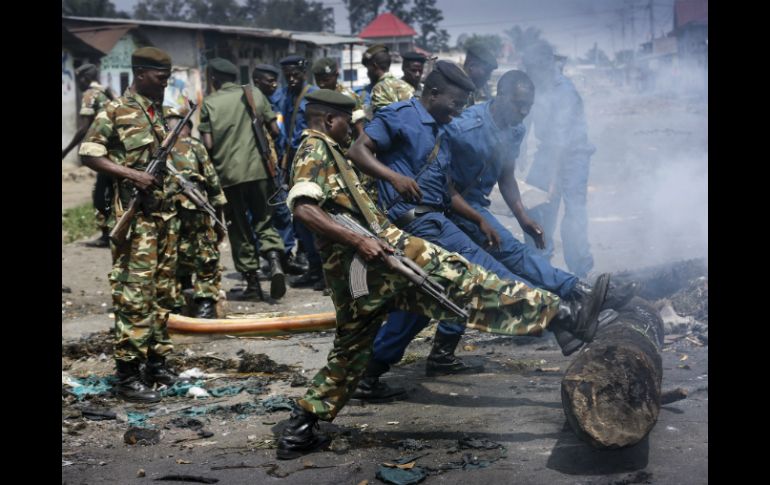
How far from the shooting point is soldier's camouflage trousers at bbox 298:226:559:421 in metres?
4.24

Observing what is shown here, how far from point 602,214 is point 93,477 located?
10040 mm

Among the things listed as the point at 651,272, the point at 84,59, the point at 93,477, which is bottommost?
the point at 93,477

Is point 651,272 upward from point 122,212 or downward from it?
downward

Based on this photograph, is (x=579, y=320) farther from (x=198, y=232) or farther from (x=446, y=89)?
(x=198, y=232)

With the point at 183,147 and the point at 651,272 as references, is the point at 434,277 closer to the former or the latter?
the point at 183,147

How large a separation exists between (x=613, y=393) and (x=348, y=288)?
1320 mm

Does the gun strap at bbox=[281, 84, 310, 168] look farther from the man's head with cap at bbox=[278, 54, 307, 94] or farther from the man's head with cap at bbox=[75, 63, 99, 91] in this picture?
Result: the man's head with cap at bbox=[75, 63, 99, 91]

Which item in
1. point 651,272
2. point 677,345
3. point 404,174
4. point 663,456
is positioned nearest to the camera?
point 663,456

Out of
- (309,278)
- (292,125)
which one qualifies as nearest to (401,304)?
(309,278)

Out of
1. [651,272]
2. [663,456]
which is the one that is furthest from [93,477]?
[651,272]

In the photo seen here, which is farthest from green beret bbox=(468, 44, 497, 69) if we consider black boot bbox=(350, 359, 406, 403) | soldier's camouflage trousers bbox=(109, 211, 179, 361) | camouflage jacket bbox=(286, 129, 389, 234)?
camouflage jacket bbox=(286, 129, 389, 234)

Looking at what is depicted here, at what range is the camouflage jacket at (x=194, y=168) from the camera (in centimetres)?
661

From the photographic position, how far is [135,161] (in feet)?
17.9

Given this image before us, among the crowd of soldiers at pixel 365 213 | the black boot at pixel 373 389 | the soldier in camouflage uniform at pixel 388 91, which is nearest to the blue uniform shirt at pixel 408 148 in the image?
the crowd of soldiers at pixel 365 213
